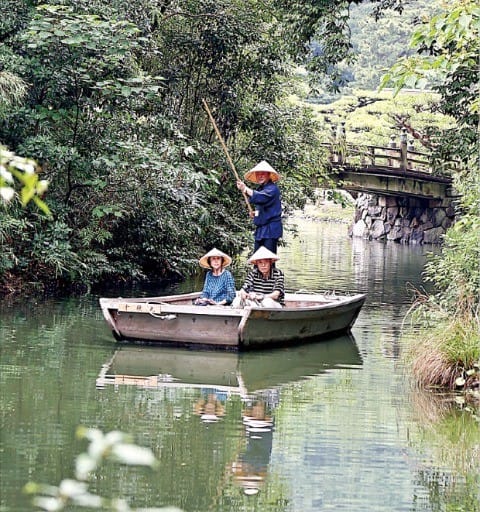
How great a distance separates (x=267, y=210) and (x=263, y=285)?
112 cm

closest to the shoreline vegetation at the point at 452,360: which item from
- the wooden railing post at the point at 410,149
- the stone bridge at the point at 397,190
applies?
the stone bridge at the point at 397,190

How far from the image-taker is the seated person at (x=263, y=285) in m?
10.8

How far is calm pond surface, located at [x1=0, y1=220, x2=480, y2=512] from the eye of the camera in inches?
225

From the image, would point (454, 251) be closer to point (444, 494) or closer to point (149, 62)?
point (444, 494)

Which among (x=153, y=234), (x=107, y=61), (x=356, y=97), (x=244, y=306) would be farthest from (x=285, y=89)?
(x=356, y=97)

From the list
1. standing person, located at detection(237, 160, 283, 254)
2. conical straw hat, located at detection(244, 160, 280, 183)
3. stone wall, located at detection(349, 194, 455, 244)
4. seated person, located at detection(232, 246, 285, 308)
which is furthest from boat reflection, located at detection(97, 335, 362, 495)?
stone wall, located at detection(349, 194, 455, 244)

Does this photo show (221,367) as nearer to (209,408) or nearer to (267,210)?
(209,408)

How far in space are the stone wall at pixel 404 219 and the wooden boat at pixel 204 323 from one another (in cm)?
2593

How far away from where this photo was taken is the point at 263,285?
11.1 m

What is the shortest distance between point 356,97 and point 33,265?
2873 centimetres

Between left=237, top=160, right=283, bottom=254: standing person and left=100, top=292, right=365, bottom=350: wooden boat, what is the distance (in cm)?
125

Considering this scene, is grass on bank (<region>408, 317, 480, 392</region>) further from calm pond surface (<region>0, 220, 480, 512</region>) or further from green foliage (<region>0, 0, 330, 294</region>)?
green foliage (<region>0, 0, 330, 294</region>)

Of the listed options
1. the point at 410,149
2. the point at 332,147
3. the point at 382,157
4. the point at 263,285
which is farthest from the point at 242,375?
the point at 410,149

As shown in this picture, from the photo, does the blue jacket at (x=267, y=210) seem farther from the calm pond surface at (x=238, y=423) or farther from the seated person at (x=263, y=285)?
the calm pond surface at (x=238, y=423)
